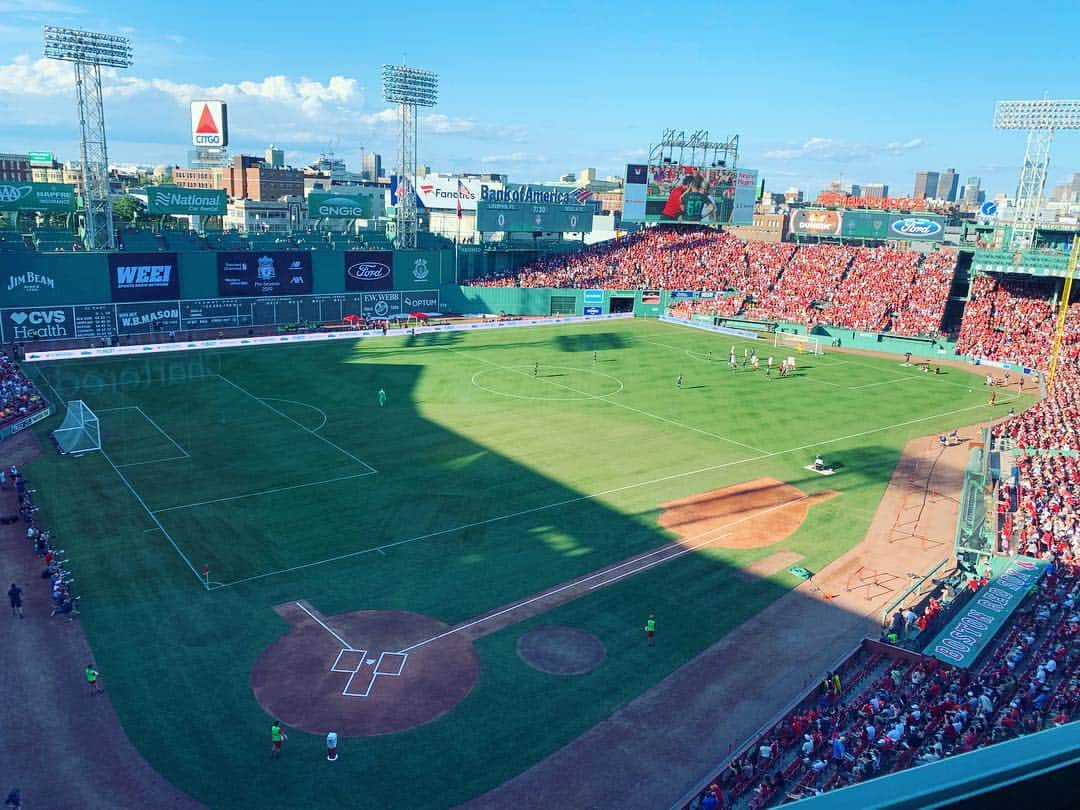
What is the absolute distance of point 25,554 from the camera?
95.6ft

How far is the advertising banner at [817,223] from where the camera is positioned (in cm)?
9631

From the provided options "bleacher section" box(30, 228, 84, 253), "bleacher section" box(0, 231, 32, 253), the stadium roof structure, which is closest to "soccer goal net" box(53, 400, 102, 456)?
A: "bleacher section" box(0, 231, 32, 253)

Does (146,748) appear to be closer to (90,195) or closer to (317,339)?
(317,339)

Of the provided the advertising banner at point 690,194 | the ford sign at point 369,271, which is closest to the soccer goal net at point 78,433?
the ford sign at point 369,271

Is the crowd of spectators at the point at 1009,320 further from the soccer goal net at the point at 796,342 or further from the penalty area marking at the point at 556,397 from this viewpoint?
the penalty area marking at the point at 556,397

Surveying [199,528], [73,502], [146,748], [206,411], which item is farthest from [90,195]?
[146,748]

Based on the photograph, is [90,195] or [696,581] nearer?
[696,581]

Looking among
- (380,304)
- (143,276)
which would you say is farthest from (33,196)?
(380,304)

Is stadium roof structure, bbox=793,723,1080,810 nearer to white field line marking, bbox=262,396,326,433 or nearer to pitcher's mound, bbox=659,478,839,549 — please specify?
pitcher's mound, bbox=659,478,839,549

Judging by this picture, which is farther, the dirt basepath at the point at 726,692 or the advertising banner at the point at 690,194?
the advertising banner at the point at 690,194

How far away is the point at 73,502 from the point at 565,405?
27699mm

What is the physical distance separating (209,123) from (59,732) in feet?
255

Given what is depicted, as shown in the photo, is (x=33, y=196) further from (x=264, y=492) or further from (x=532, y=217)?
(x=532, y=217)

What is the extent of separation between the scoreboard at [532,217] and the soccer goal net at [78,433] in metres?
55.4
